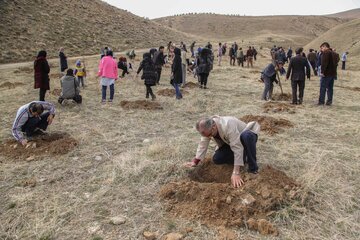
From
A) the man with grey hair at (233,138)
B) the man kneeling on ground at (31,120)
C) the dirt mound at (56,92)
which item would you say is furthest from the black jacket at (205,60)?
the man with grey hair at (233,138)

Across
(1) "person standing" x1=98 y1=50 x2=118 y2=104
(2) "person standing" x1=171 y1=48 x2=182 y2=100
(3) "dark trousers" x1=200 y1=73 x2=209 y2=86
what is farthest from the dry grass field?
(3) "dark trousers" x1=200 y1=73 x2=209 y2=86

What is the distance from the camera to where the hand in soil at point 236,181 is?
4341mm

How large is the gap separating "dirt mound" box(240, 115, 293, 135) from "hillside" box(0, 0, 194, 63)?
859 inches

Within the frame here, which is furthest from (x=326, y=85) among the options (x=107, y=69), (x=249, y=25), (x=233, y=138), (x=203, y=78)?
(x=249, y=25)

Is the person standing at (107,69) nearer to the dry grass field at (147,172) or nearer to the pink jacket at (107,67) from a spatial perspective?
the pink jacket at (107,67)

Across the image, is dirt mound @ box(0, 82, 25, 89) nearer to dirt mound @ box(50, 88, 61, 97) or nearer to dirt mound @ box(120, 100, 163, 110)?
dirt mound @ box(50, 88, 61, 97)

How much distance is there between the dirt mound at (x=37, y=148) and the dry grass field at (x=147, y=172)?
3cm

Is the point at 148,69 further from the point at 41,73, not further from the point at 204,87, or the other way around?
the point at 204,87

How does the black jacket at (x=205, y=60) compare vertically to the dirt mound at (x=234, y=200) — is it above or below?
above

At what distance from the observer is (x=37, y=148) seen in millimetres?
6262

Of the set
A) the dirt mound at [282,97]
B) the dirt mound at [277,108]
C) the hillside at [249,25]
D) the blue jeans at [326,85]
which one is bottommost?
the dirt mound at [277,108]

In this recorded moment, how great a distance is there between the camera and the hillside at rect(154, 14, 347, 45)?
80188mm

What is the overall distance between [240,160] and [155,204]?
1.21 metres

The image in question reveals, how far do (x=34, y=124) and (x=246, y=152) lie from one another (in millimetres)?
4305
